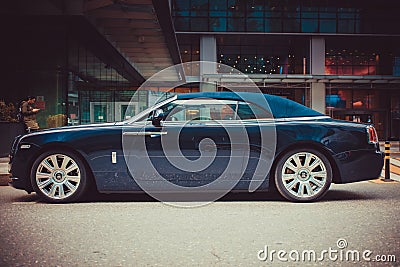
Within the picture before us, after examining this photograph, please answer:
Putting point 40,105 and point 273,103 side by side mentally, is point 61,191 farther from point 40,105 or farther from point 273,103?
point 40,105

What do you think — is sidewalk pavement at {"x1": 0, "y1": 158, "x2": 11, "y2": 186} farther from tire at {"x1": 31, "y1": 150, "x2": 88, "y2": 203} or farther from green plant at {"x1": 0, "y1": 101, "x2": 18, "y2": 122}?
green plant at {"x1": 0, "y1": 101, "x2": 18, "y2": 122}

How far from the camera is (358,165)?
717cm

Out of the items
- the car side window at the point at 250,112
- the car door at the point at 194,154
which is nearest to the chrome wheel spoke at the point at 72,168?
the car door at the point at 194,154

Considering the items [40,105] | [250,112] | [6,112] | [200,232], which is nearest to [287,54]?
[40,105]

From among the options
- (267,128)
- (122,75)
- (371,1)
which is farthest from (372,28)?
(267,128)

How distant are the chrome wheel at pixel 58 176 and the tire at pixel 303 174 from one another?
9.12ft

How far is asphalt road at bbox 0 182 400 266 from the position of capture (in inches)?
169

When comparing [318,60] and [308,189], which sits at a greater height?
[318,60]

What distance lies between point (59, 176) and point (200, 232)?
106 inches

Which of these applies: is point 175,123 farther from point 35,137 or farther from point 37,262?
point 37,262

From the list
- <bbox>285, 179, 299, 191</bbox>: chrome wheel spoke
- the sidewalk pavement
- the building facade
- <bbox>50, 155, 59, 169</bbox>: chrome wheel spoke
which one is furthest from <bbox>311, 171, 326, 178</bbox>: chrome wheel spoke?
the building facade

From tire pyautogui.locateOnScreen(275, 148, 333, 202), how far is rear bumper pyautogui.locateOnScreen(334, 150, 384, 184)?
0.20 metres

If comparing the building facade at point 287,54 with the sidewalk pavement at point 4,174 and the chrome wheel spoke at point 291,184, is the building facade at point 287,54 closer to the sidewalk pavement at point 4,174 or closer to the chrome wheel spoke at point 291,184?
the sidewalk pavement at point 4,174

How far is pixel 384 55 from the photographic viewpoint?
1554 inches
